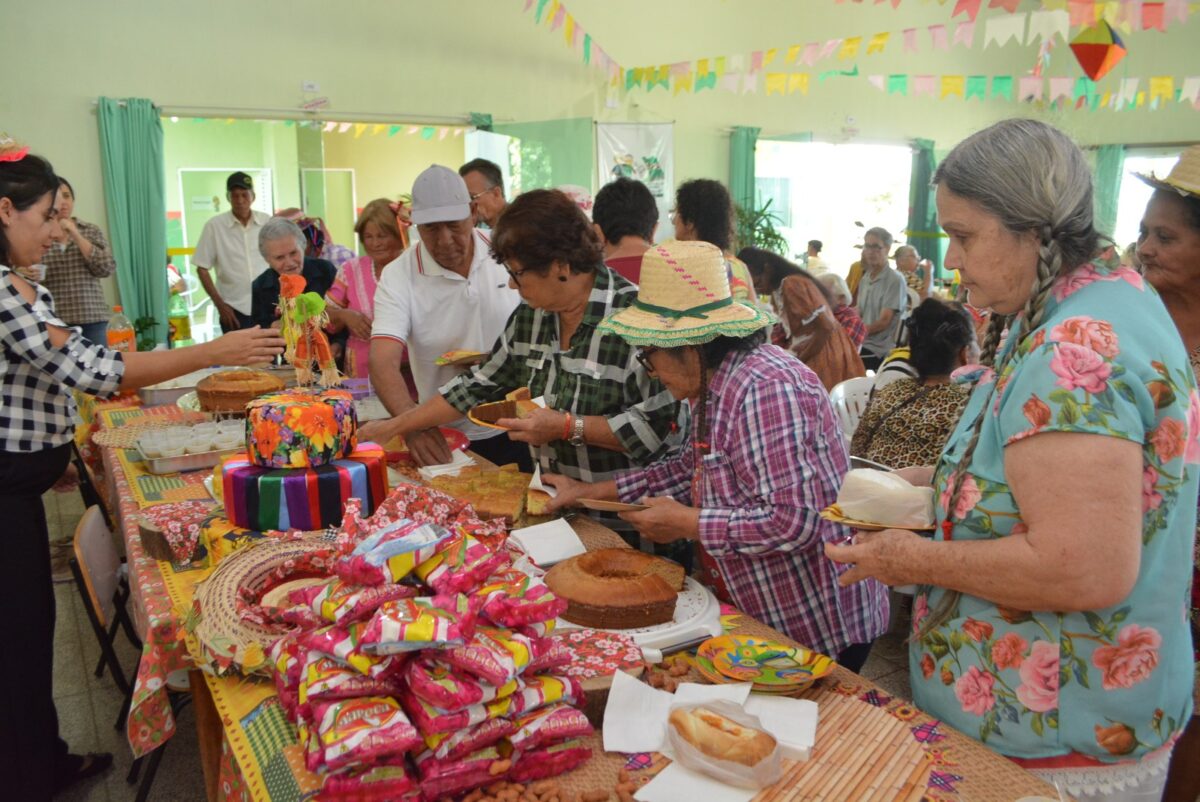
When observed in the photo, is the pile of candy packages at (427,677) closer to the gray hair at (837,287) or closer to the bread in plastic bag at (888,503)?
the bread in plastic bag at (888,503)

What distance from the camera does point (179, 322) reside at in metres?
8.05

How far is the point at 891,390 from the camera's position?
3.32m

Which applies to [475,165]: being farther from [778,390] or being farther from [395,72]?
[395,72]

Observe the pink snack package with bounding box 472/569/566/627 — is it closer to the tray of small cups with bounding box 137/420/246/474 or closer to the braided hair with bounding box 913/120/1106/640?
the braided hair with bounding box 913/120/1106/640

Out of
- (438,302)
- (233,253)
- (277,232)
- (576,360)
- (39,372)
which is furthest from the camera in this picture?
(233,253)

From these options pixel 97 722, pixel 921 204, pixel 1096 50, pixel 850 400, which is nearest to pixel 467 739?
pixel 97 722

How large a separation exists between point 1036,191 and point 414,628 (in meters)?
1.05

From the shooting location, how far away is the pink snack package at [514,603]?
126 centimetres

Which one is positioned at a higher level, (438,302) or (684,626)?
(438,302)

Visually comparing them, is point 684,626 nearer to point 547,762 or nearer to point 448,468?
point 547,762

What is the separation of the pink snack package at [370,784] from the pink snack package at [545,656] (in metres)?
0.24

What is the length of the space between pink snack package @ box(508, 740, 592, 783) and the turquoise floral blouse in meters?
0.61

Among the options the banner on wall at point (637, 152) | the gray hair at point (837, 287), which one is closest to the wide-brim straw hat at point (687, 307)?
the gray hair at point (837, 287)

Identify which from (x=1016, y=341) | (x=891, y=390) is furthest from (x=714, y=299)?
(x=891, y=390)
